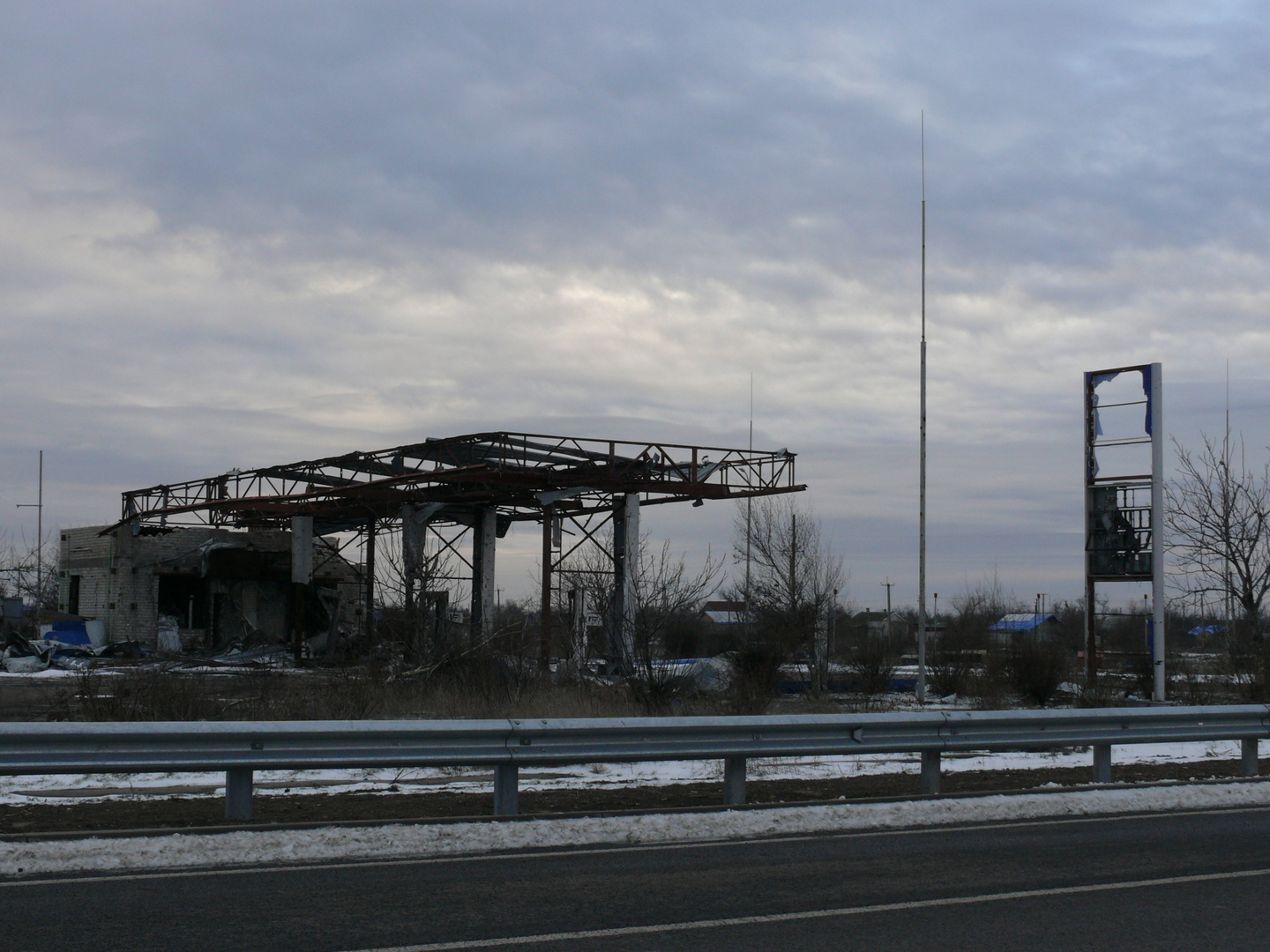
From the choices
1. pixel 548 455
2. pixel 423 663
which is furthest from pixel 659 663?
pixel 548 455

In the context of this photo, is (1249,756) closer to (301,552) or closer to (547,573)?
(547,573)

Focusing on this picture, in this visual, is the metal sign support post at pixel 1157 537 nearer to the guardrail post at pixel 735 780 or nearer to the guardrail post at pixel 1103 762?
the guardrail post at pixel 1103 762

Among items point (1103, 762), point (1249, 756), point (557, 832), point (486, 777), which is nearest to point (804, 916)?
point (557, 832)

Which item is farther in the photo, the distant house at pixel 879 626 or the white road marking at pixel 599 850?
the distant house at pixel 879 626

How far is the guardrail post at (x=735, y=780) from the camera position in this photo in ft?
35.8

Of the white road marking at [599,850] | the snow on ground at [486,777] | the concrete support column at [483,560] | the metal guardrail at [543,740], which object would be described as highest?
the concrete support column at [483,560]

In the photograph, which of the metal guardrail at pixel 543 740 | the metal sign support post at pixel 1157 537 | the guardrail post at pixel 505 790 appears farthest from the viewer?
the metal sign support post at pixel 1157 537

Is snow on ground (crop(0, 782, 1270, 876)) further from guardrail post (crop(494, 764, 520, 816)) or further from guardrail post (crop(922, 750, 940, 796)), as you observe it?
guardrail post (crop(922, 750, 940, 796))

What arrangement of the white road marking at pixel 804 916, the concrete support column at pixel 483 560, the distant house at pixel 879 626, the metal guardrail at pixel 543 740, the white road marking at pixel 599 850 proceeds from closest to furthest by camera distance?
the white road marking at pixel 804 916
the white road marking at pixel 599 850
the metal guardrail at pixel 543 740
the concrete support column at pixel 483 560
the distant house at pixel 879 626

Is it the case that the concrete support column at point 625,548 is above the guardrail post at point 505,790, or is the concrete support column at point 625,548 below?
above

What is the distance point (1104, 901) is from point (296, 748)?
6041 millimetres

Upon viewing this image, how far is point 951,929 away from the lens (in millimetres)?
6621

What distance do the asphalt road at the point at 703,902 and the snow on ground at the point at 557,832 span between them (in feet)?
1.13

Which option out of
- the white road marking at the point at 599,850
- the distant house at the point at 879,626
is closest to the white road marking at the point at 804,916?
the white road marking at the point at 599,850
